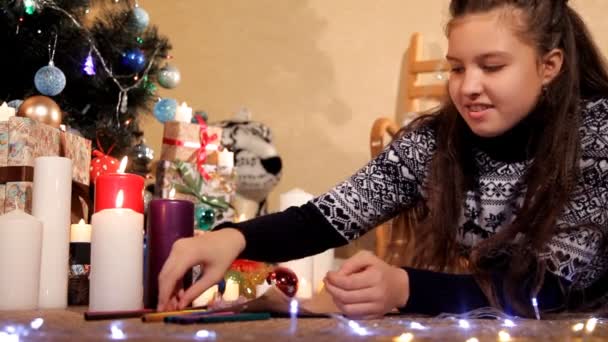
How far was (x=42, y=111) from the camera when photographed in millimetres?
1554

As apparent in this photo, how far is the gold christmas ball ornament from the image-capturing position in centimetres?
154

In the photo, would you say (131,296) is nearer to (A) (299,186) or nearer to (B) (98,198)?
(B) (98,198)

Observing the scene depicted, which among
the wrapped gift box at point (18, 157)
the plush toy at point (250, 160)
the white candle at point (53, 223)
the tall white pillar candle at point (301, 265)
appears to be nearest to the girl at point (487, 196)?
the white candle at point (53, 223)

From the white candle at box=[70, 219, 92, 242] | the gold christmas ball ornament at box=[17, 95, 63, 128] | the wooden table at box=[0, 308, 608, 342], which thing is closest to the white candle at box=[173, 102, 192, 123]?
the gold christmas ball ornament at box=[17, 95, 63, 128]

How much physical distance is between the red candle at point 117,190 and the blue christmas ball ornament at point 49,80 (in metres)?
0.79

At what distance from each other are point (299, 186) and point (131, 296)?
6.05 ft

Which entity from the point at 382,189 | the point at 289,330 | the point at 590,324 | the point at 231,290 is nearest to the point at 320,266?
the point at 231,290

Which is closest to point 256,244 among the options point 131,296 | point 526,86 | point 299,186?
point 131,296

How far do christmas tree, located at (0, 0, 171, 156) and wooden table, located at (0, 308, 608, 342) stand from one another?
3.75ft

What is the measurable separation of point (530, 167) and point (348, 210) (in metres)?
0.26

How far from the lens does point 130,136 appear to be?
6.53 ft

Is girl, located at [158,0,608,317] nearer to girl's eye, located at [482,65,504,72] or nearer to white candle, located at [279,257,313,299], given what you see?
girl's eye, located at [482,65,504,72]

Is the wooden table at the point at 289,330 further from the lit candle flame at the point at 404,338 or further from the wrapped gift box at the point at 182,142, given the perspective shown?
the wrapped gift box at the point at 182,142

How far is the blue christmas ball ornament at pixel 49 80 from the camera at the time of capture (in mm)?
1727
